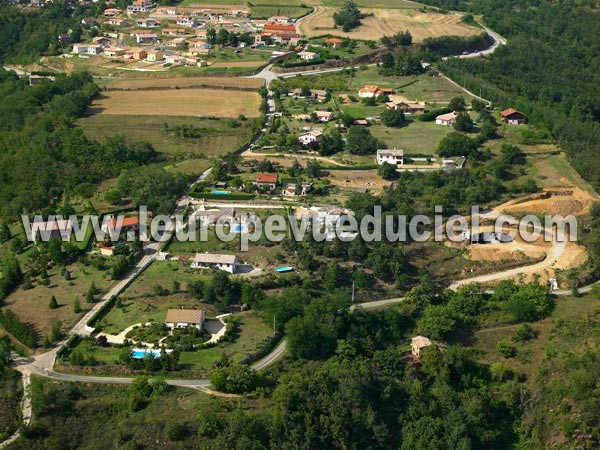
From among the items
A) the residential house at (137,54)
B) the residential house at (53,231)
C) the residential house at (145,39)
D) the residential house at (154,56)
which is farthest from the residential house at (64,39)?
the residential house at (53,231)

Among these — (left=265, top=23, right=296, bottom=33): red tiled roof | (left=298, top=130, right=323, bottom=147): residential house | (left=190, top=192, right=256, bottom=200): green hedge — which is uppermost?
(left=265, top=23, right=296, bottom=33): red tiled roof

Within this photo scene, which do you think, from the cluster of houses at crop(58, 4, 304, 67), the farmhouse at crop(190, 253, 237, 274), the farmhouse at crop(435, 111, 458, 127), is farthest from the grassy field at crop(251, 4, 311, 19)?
the farmhouse at crop(190, 253, 237, 274)

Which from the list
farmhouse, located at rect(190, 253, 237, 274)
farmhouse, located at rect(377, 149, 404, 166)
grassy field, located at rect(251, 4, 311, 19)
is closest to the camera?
farmhouse, located at rect(190, 253, 237, 274)

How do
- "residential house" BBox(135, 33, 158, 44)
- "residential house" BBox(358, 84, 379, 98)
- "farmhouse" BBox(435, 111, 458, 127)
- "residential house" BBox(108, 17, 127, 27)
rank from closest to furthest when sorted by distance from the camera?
"farmhouse" BBox(435, 111, 458, 127)
"residential house" BBox(358, 84, 379, 98)
"residential house" BBox(135, 33, 158, 44)
"residential house" BBox(108, 17, 127, 27)

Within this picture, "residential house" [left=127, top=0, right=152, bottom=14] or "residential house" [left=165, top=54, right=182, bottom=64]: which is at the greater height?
"residential house" [left=127, top=0, right=152, bottom=14]

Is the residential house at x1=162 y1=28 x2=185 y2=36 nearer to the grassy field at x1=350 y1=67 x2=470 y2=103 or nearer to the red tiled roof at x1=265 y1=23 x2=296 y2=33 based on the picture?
the red tiled roof at x1=265 y1=23 x2=296 y2=33

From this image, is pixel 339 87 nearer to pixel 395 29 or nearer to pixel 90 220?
pixel 395 29

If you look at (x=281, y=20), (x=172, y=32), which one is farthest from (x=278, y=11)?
(x=172, y=32)

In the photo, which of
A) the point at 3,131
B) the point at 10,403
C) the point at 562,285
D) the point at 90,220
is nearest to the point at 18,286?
the point at 90,220
